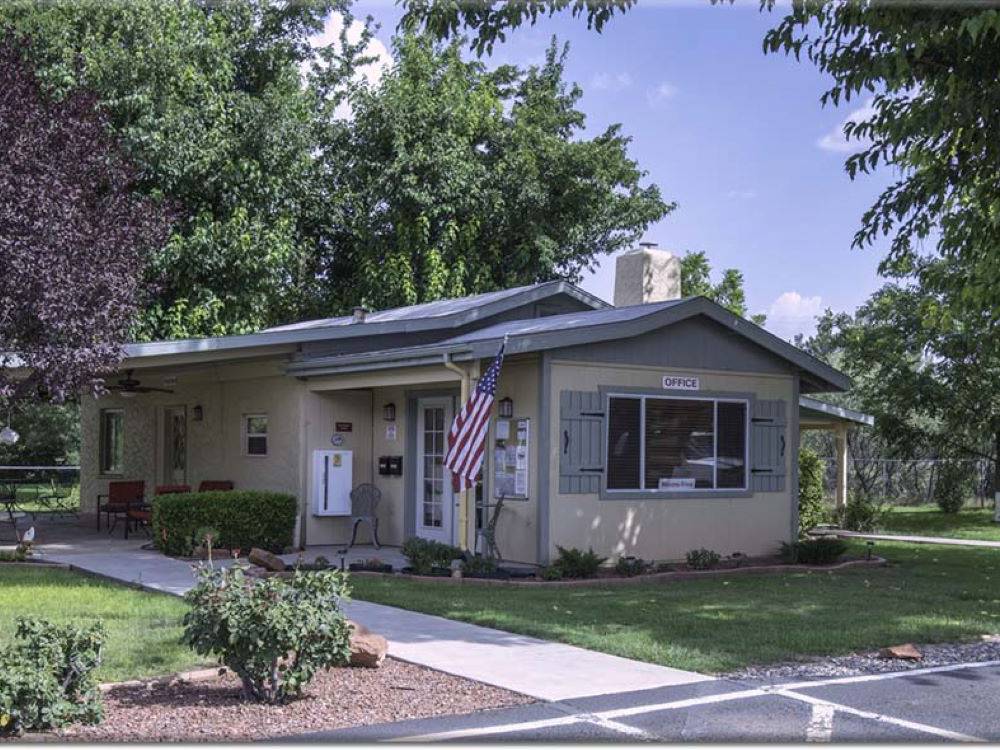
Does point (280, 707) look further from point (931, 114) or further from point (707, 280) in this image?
point (707, 280)

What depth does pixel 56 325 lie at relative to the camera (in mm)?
→ 14055

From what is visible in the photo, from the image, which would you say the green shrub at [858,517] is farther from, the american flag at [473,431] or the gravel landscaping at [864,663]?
the gravel landscaping at [864,663]

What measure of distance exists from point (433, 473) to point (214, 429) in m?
5.03

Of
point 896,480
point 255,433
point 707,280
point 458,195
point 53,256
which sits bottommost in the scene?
point 896,480

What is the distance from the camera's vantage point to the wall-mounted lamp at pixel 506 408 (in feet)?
47.0

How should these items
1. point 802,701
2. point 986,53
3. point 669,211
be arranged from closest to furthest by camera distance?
1. point 802,701
2. point 986,53
3. point 669,211

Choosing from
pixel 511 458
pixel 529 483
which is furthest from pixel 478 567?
pixel 511 458

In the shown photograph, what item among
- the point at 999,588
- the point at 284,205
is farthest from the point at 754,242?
the point at 999,588

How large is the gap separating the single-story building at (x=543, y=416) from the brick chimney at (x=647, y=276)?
35 mm

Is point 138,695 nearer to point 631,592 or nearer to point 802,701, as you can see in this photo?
point 802,701

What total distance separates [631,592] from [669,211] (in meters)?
22.2

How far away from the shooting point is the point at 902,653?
343 inches

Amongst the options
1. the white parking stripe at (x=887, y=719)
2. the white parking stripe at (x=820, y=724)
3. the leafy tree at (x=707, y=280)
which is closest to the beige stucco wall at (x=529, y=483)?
the white parking stripe at (x=887, y=719)

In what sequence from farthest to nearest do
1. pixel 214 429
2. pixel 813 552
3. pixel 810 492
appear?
pixel 810 492 < pixel 214 429 < pixel 813 552
